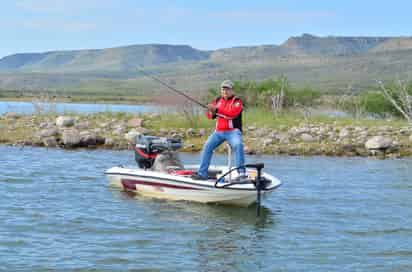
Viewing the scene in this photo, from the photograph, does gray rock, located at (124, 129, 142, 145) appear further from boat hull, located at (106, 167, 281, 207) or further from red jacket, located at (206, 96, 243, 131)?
red jacket, located at (206, 96, 243, 131)

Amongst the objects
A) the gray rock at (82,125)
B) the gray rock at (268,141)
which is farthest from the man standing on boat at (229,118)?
the gray rock at (82,125)

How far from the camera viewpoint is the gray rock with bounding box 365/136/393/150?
74.6 feet

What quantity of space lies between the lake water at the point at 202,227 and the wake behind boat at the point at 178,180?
22 centimetres

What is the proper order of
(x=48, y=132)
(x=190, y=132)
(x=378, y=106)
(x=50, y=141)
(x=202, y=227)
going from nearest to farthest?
1. (x=202, y=227)
2. (x=50, y=141)
3. (x=48, y=132)
4. (x=190, y=132)
5. (x=378, y=106)

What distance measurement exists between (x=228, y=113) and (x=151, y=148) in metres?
2.67

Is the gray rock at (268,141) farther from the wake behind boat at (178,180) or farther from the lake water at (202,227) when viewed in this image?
the wake behind boat at (178,180)

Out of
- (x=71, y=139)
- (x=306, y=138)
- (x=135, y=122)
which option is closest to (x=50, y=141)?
(x=71, y=139)

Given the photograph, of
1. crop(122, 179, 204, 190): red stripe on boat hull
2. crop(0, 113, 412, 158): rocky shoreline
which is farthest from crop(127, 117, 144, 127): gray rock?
crop(122, 179, 204, 190): red stripe on boat hull

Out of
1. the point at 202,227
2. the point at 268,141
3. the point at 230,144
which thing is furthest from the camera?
the point at 268,141

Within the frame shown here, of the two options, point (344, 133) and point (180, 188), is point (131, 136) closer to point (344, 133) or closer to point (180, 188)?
point (344, 133)

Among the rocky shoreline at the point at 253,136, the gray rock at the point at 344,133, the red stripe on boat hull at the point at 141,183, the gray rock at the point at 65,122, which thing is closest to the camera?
the red stripe on boat hull at the point at 141,183

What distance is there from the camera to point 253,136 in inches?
994

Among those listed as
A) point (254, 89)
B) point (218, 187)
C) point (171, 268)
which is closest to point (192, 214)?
point (218, 187)

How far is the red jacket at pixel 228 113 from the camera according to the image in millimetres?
13273
